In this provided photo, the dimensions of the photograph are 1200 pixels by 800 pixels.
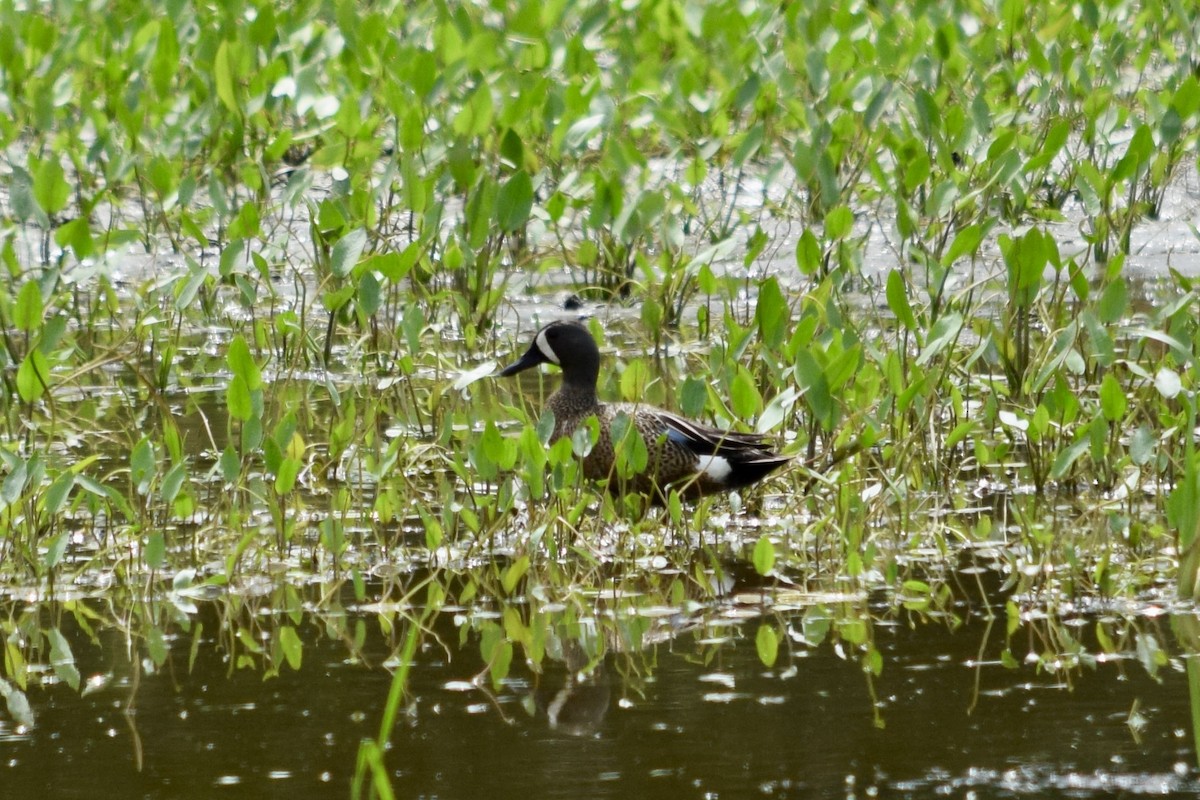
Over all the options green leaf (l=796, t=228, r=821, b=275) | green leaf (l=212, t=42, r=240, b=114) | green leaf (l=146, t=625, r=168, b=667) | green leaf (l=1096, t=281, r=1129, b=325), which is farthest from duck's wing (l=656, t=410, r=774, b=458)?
green leaf (l=212, t=42, r=240, b=114)

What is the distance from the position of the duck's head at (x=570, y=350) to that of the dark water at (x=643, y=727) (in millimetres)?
1784

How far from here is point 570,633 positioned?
4.54m

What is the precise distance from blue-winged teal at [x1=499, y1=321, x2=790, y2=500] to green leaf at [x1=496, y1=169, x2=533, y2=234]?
0.49 metres

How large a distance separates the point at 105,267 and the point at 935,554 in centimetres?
265

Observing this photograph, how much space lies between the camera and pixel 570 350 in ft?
20.4

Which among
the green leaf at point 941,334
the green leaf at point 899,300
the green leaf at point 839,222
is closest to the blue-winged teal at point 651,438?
the green leaf at point 941,334

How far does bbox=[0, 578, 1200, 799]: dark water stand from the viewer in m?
3.61

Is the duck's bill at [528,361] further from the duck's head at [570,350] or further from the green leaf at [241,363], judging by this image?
the green leaf at [241,363]

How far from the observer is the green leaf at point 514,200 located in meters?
6.53

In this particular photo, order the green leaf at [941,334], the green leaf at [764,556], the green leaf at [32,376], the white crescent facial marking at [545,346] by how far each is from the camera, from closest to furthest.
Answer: the green leaf at [764,556], the green leaf at [32,376], the green leaf at [941,334], the white crescent facial marking at [545,346]

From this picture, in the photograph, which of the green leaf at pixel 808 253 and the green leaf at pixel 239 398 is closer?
the green leaf at pixel 239 398

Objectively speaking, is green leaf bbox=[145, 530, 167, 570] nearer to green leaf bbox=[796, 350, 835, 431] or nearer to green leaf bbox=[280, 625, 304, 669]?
green leaf bbox=[280, 625, 304, 669]

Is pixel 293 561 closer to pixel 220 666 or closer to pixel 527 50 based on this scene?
pixel 220 666

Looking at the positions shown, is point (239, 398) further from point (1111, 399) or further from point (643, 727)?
point (1111, 399)
